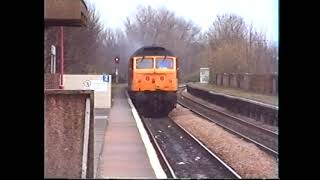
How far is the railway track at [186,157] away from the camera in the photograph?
748 centimetres

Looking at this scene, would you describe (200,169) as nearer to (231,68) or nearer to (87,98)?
(87,98)

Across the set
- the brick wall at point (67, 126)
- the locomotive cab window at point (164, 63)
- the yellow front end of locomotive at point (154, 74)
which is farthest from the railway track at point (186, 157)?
the locomotive cab window at point (164, 63)

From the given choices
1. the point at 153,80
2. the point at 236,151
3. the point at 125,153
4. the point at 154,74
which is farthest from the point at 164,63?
the point at 125,153

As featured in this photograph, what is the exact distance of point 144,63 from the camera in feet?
60.7

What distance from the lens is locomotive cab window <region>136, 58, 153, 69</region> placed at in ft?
60.3

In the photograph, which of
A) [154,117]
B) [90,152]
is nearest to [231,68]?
[154,117]

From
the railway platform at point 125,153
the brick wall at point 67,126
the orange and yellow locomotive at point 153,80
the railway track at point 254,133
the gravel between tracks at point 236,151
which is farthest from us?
the orange and yellow locomotive at point 153,80

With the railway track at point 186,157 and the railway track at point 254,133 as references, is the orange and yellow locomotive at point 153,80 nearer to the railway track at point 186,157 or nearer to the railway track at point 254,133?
the railway track at point 254,133

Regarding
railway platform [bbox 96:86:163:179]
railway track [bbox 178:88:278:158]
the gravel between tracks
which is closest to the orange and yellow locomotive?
the gravel between tracks

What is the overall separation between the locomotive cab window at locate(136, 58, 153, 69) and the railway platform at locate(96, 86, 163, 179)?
3.01 metres

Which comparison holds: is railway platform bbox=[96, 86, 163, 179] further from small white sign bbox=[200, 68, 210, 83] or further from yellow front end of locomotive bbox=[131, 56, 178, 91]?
small white sign bbox=[200, 68, 210, 83]

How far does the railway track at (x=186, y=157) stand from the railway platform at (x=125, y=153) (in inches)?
13.7

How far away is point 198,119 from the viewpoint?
17.8m
